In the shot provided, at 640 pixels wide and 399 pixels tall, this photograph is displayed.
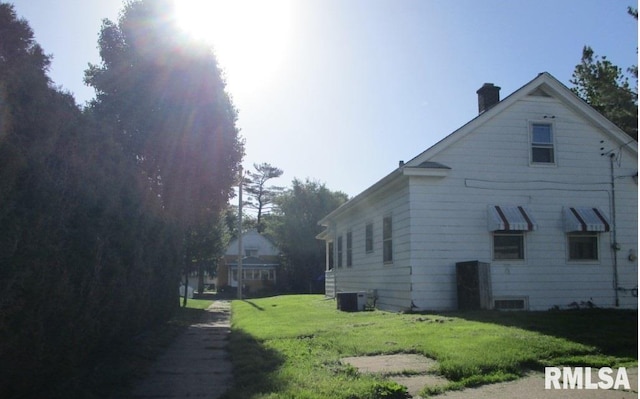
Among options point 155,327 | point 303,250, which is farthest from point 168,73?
point 303,250

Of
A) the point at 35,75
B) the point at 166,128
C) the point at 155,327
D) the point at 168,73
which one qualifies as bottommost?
the point at 155,327

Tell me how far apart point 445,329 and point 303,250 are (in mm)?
38665

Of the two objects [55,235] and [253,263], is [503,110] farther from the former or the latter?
[253,263]

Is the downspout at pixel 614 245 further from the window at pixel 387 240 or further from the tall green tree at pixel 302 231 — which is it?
the tall green tree at pixel 302 231

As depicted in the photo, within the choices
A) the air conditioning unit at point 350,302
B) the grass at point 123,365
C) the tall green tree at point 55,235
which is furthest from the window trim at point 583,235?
the tall green tree at point 55,235

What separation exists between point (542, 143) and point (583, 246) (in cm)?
305

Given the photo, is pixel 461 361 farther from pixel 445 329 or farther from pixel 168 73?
pixel 168 73

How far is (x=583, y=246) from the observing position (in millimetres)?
15242

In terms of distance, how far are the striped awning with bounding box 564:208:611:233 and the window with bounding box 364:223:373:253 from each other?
19.9 ft

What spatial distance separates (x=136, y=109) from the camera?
17.5 m

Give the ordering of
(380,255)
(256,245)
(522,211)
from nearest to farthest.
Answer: (522,211), (380,255), (256,245)

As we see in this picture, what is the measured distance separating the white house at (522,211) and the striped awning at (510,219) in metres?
0.03
